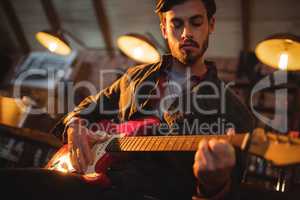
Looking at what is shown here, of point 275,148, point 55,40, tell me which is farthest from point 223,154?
point 55,40

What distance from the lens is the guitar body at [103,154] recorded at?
1816mm

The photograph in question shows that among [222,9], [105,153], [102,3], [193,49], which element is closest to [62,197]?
[105,153]

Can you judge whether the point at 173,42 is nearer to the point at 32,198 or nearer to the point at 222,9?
the point at 32,198

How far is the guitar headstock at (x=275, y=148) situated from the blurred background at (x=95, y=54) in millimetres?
1269

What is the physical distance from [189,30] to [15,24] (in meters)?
6.08

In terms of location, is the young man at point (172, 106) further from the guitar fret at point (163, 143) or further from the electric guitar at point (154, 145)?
the guitar fret at point (163, 143)

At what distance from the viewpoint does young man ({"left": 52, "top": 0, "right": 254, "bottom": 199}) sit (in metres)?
1.89

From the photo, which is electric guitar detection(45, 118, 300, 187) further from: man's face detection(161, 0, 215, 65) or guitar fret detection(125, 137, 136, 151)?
man's face detection(161, 0, 215, 65)

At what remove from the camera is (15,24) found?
24.0ft

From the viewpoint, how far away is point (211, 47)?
5.78 m

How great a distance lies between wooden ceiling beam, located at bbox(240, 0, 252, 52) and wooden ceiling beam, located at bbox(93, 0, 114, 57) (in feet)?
8.02

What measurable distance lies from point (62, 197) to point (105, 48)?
517cm

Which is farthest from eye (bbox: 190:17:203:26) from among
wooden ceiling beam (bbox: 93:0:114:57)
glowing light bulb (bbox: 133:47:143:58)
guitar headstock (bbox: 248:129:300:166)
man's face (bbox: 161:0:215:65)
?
wooden ceiling beam (bbox: 93:0:114:57)

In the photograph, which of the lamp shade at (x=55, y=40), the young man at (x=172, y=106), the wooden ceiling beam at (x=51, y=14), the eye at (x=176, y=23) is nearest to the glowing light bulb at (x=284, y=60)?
the young man at (x=172, y=106)
